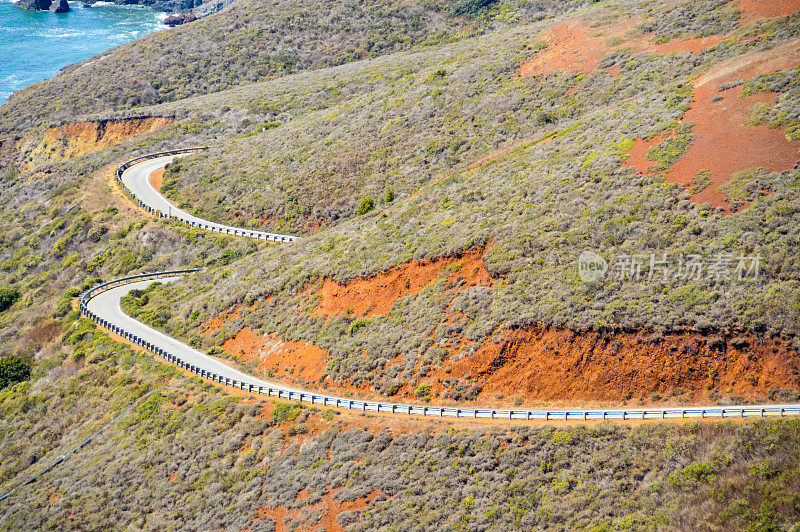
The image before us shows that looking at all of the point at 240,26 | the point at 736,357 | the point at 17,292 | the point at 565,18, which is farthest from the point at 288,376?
the point at 240,26

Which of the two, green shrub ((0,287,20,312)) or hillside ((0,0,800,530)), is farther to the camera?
green shrub ((0,287,20,312))

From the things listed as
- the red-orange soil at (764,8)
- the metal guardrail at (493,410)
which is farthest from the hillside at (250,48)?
the metal guardrail at (493,410)

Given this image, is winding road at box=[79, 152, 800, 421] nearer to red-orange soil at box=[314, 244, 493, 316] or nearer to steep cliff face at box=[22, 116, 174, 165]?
red-orange soil at box=[314, 244, 493, 316]

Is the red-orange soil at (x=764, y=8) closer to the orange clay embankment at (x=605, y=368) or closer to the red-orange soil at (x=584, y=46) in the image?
the red-orange soil at (x=584, y=46)

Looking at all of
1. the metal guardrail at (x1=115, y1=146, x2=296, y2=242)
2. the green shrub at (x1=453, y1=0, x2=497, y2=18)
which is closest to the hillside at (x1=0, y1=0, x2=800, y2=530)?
the metal guardrail at (x1=115, y1=146, x2=296, y2=242)

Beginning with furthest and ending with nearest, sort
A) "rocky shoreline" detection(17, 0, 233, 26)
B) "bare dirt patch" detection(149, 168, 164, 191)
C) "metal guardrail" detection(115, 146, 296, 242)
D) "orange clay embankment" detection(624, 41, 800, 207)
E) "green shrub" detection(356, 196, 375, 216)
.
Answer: "rocky shoreline" detection(17, 0, 233, 26) < "bare dirt patch" detection(149, 168, 164, 191) < "metal guardrail" detection(115, 146, 296, 242) < "green shrub" detection(356, 196, 375, 216) < "orange clay embankment" detection(624, 41, 800, 207)

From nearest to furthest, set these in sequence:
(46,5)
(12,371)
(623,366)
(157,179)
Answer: (623,366), (12,371), (157,179), (46,5)

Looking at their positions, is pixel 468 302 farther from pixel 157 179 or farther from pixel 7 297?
pixel 157 179

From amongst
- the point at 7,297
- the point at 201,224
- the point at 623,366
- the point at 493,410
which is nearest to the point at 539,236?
the point at 623,366
